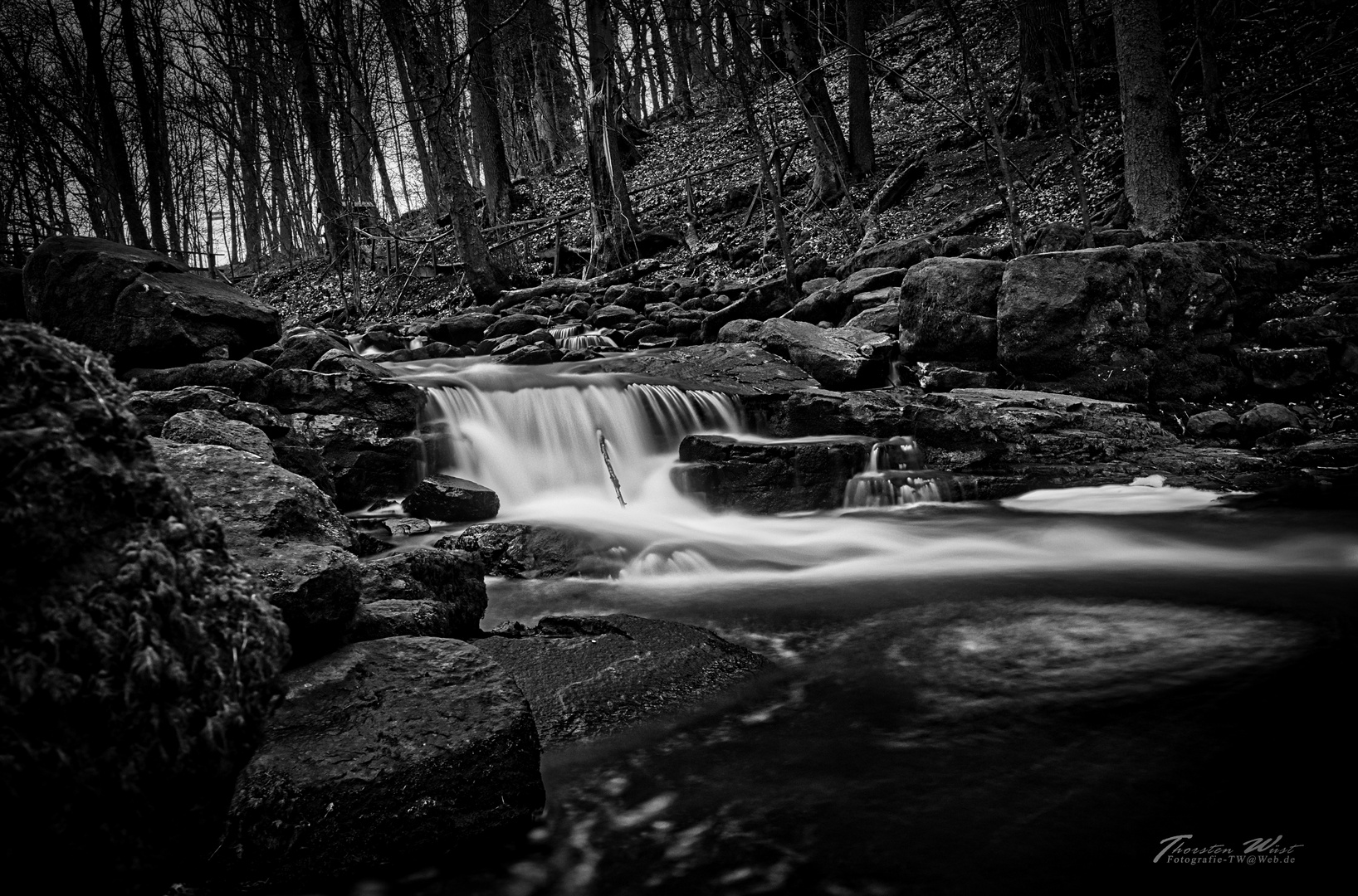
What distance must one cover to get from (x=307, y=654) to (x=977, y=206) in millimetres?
15402

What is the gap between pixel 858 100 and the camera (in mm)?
18109

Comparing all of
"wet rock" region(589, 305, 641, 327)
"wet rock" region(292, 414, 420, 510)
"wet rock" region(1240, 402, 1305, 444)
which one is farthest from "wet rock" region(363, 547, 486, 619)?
"wet rock" region(589, 305, 641, 327)

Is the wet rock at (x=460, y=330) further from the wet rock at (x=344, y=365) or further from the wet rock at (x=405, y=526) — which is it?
the wet rock at (x=405, y=526)

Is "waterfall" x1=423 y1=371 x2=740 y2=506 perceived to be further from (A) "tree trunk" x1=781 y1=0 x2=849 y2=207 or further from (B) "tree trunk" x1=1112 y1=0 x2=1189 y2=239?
(A) "tree trunk" x1=781 y1=0 x2=849 y2=207

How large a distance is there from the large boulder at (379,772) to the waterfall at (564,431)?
20.0 ft

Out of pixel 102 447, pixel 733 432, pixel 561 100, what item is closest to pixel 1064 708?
pixel 102 447

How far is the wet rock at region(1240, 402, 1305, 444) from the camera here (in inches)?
320

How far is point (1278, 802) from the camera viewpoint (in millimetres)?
2648

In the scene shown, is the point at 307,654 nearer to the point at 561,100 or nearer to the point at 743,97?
the point at 743,97

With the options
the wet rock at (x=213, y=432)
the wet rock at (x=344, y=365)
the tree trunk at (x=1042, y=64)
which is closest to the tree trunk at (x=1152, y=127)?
the tree trunk at (x=1042, y=64)

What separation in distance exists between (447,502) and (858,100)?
49.2ft

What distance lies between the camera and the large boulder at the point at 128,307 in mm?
8852

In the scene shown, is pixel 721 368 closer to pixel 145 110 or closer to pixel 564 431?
pixel 564 431

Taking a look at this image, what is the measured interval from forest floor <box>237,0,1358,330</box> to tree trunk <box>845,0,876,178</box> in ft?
1.57
